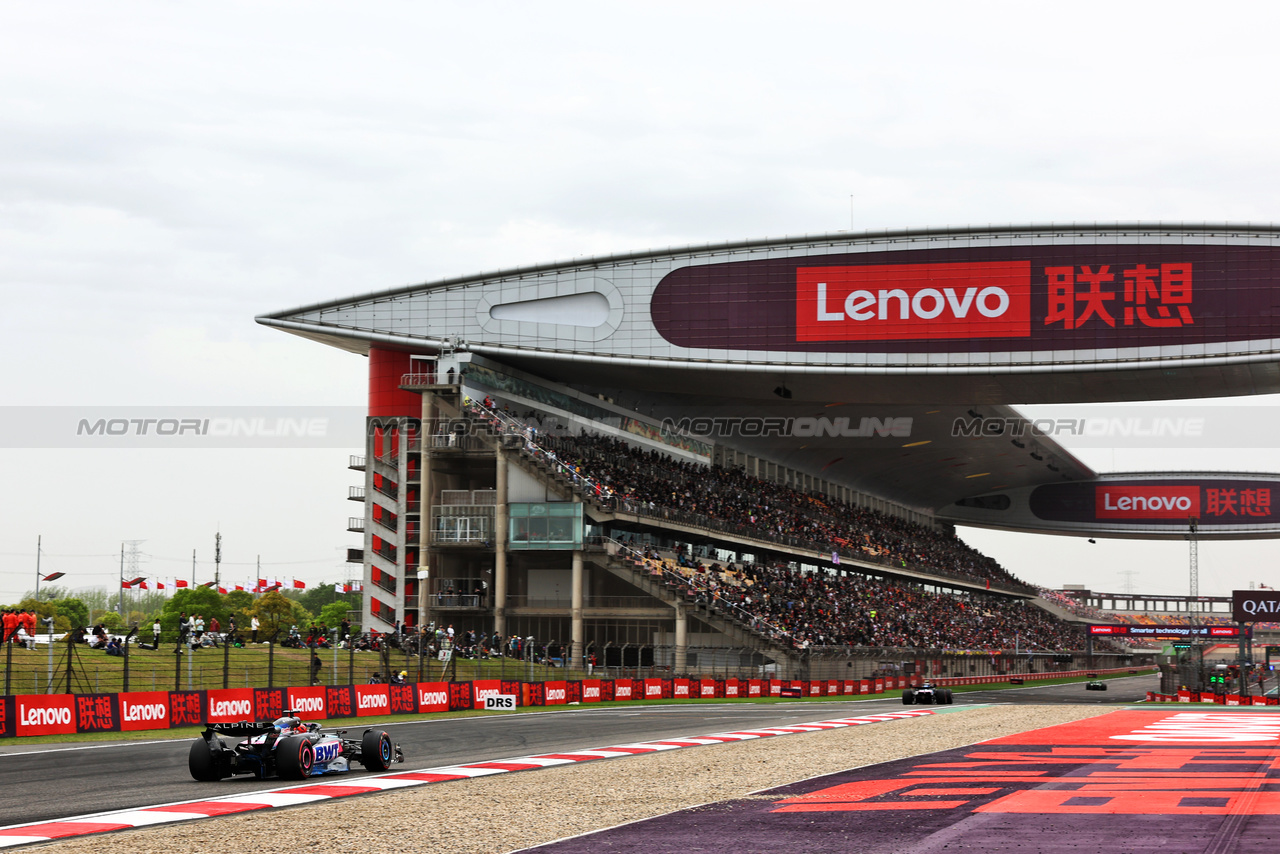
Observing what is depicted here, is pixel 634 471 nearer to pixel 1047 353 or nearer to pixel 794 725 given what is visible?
pixel 1047 353

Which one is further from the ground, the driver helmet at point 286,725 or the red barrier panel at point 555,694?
the driver helmet at point 286,725

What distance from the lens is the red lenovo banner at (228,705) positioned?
28.0m

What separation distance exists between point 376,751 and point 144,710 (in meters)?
11.5

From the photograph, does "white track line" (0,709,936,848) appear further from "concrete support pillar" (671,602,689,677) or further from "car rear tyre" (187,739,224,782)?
"concrete support pillar" (671,602,689,677)

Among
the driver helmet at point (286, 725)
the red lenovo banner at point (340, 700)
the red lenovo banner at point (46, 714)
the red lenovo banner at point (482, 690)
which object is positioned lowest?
the red lenovo banner at point (482, 690)

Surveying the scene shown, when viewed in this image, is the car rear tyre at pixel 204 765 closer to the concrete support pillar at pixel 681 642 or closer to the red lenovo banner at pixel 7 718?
the red lenovo banner at pixel 7 718

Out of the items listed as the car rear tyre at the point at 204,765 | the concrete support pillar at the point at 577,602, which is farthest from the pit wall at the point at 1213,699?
the car rear tyre at the point at 204,765

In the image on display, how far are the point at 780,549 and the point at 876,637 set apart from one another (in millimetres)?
6451

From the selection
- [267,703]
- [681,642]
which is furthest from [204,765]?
[681,642]

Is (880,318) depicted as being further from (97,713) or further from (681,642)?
(97,713)

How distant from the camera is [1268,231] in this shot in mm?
52156

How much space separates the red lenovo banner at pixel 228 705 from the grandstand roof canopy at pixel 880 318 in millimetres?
30958

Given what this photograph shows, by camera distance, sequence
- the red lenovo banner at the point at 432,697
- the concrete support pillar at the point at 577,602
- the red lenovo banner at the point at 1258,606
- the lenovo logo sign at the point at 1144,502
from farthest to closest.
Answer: the lenovo logo sign at the point at 1144,502 → the concrete support pillar at the point at 577,602 → the red lenovo banner at the point at 1258,606 → the red lenovo banner at the point at 432,697

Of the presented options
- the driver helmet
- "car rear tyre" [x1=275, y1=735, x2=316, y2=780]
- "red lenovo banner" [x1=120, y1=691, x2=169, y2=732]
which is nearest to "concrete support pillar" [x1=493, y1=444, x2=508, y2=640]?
"red lenovo banner" [x1=120, y1=691, x2=169, y2=732]
